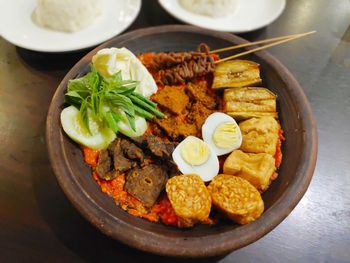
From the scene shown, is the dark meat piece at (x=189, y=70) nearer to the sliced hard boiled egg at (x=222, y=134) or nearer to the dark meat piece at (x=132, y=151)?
the sliced hard boiled egg at (x=222, y=134)

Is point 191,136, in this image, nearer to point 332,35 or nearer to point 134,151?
point 134,151

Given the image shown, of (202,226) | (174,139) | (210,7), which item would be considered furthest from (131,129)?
(210,7)

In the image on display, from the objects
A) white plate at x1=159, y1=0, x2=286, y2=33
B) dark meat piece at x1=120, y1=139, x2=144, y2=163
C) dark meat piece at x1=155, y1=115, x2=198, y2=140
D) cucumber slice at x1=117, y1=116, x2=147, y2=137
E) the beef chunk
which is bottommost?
the beef chunk

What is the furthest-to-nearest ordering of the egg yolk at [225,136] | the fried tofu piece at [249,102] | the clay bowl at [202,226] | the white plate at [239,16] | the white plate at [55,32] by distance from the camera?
the white plate at [239,16]
the white plate at [55,32]
the fried tofu piece at [249,102]
the egg yolk at [225,136]
the clay bowl at [202,226]

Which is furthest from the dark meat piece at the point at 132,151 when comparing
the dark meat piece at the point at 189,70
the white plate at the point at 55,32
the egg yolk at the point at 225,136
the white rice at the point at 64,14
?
the white rice at the point at 64,14

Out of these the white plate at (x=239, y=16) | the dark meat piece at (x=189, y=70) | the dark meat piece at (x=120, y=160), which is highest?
the white plate at (x=239, y=16)

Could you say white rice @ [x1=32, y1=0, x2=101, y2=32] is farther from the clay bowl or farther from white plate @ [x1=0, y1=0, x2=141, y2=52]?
the clay bowl

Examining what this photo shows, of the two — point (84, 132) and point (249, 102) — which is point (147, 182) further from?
point (249, 102)

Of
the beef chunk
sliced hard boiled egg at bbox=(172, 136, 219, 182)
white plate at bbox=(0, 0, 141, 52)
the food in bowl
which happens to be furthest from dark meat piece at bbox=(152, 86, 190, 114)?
white plate at bbox=(0, 0, 141, 52)
